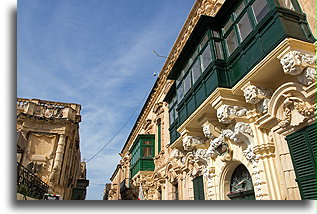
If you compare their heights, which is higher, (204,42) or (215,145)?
(204,42)

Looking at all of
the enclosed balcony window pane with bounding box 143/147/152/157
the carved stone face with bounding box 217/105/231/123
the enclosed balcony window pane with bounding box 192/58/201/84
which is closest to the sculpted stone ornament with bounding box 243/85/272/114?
the carved stone face with bounding box 217/105/231/123

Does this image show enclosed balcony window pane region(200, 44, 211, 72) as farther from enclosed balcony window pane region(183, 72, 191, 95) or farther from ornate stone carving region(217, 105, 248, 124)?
ornate stone carving region(217, 105, 248, 124)

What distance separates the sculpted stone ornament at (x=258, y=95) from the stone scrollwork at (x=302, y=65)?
2.94ft

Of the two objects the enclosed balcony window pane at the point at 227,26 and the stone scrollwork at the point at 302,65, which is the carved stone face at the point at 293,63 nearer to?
the stone scrollwork at the point at 302,65

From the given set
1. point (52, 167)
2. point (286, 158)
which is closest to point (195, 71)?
point (286, 158)

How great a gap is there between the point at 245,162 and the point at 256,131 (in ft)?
2.63

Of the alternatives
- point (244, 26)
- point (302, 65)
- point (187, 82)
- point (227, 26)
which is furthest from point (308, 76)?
point (187, 82)

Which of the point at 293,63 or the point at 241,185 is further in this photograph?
the point at 241,185

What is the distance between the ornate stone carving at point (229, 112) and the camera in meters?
4.95

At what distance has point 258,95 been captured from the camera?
4480mm

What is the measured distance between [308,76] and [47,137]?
1256 cm

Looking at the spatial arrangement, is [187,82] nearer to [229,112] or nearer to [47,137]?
[229,112]
